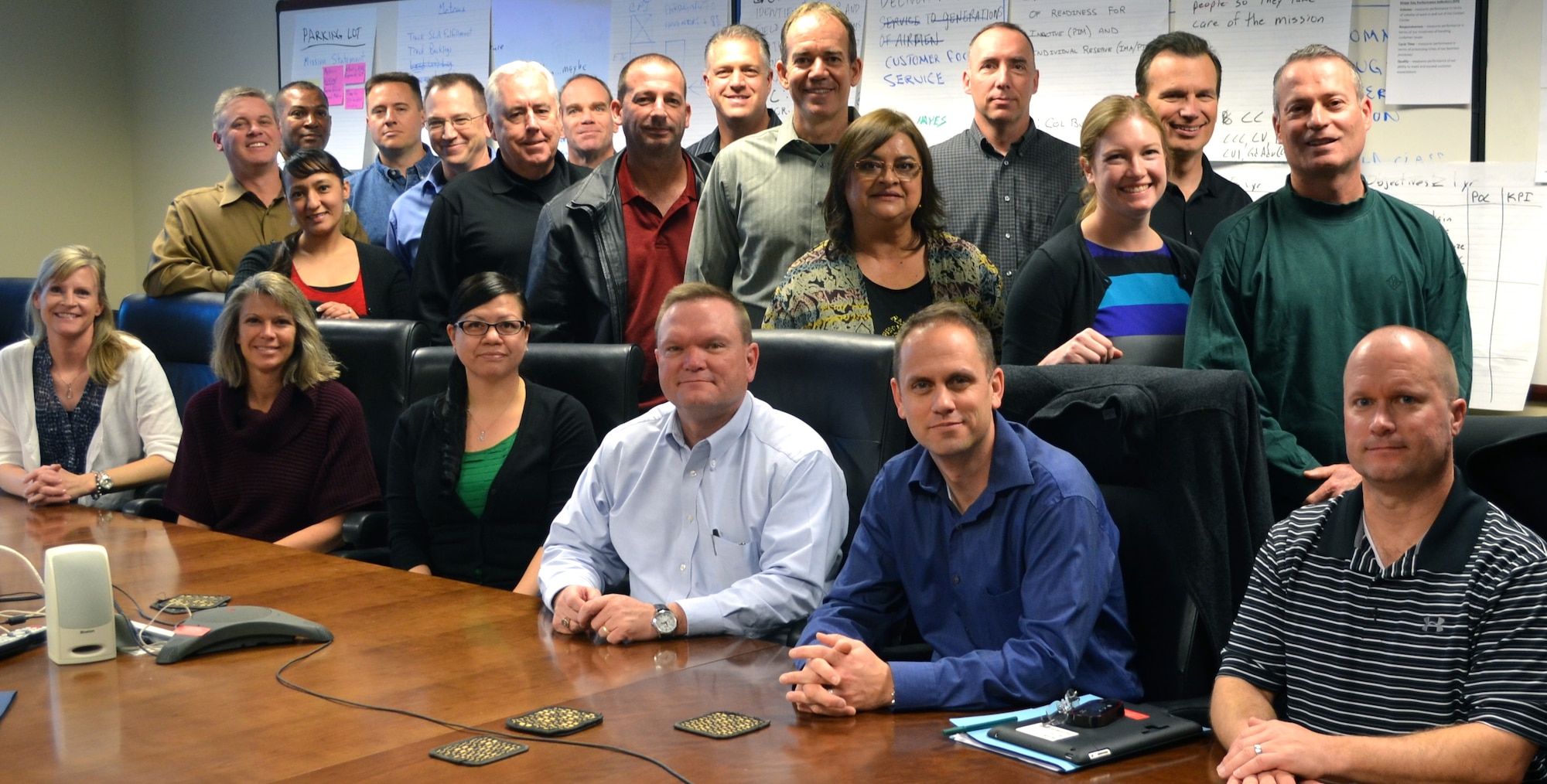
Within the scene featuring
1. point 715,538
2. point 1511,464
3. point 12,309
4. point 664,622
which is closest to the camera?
point 1511,464

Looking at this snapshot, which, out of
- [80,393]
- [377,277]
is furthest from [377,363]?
[80,393]

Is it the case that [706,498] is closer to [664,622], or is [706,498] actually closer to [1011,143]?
[664,622]

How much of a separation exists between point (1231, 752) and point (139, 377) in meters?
3.40

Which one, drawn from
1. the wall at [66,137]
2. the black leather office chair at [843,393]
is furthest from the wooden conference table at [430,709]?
the wall at [66,137]

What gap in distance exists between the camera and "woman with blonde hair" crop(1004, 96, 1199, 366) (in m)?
2.62

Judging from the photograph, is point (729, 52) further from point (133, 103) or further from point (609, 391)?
point (133, 103)

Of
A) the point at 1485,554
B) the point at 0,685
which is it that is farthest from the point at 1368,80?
the point at 0,685

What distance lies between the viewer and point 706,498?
2.50 m

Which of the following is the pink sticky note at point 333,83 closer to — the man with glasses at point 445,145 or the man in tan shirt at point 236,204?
the man in tan shirt at point 236,204

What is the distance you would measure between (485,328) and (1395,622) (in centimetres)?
207

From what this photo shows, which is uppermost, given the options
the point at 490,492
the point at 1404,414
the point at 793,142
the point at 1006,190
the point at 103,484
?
the point at 793,142

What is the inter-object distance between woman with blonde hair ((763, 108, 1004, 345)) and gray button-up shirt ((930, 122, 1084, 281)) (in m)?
0.36

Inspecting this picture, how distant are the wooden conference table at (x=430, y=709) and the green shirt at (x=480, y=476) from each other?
534 millimetres

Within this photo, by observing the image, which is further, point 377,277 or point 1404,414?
point 377,277
